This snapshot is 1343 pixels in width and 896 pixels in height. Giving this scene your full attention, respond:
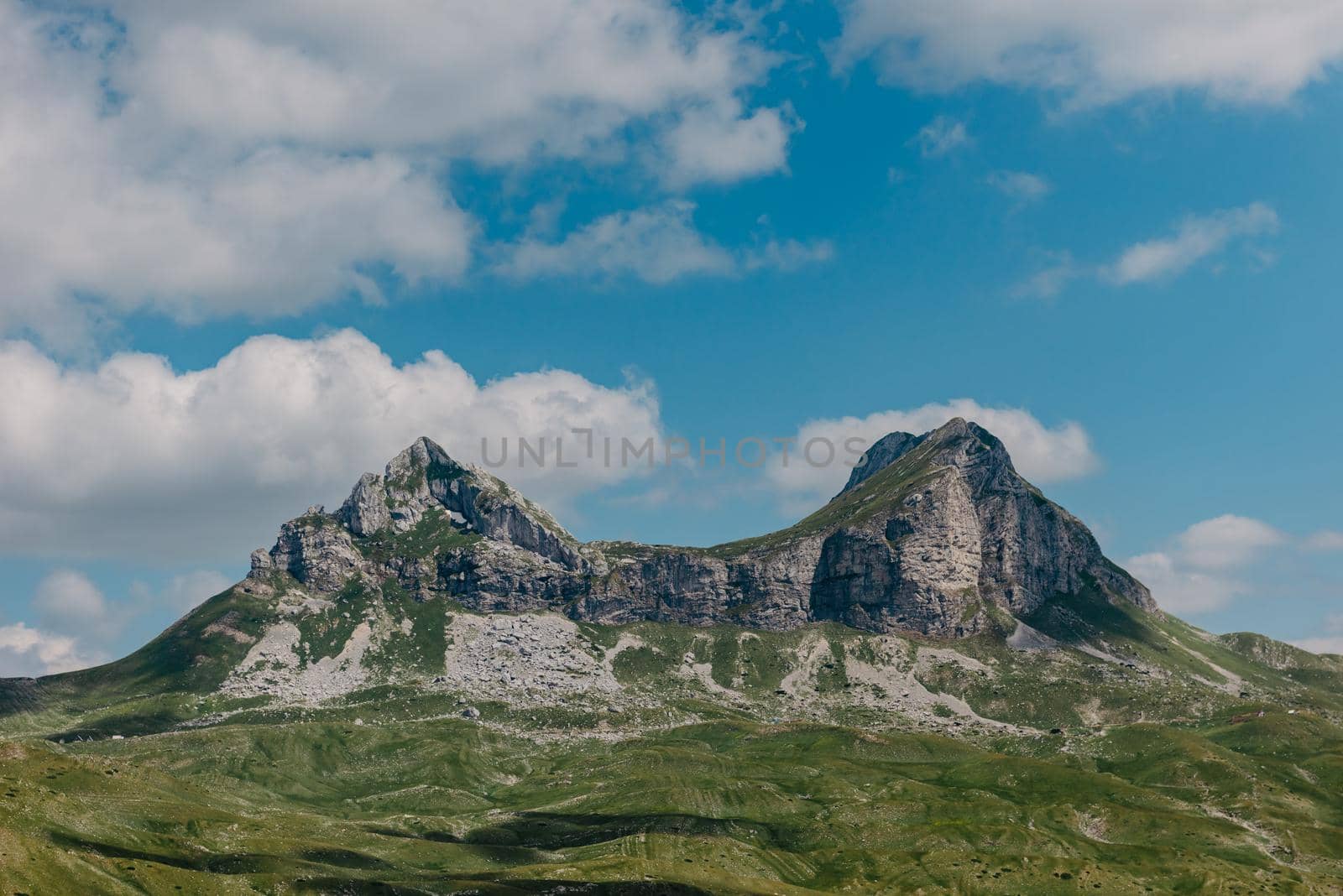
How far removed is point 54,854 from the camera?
6688 inches

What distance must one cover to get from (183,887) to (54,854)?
21.0m

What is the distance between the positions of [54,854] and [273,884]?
40.0 metres

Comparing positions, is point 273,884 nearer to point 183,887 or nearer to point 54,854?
point 183,887

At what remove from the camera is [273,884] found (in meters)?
196

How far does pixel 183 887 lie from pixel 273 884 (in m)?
21.5

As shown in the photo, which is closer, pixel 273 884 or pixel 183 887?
pixel 183 887

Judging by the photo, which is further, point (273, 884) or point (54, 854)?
point (273, 884)

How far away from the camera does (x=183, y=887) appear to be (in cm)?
17762

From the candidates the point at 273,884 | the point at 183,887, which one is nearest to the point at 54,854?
the point at 183,887
